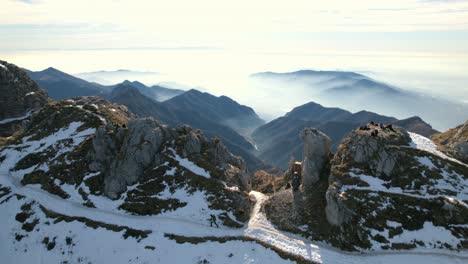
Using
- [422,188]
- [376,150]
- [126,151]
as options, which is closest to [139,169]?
[126,151]

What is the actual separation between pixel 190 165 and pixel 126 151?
14.6 m

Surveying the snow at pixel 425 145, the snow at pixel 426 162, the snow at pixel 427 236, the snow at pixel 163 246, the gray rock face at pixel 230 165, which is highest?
the snow at pixel 425 145

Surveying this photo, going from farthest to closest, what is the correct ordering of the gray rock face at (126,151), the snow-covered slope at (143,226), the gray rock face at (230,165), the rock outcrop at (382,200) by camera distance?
the gray rock face at (230,165) → the gray rock face at (126,151) → the rock outcrop at (382,200) → the snow-covered slope at (143,226)

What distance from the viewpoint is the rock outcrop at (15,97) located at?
13612cm

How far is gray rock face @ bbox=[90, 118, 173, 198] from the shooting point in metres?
63.9

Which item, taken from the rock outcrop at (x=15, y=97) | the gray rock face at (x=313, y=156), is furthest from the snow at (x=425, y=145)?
the rock outcrop at (x=15, y=97)

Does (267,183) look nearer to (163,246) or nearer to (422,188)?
(422,188)

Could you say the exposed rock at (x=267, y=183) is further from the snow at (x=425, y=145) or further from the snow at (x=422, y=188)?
the snow at (x=425, y=145)

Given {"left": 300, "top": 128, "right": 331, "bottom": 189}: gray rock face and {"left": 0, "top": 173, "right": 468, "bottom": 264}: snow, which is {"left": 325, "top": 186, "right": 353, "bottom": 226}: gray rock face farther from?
{"left": 300, "top": 128, "right": 331, "bottom": 189}: gray rock face

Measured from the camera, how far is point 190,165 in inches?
2584

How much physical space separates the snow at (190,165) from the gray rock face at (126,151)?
4074mm

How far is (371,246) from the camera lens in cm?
4472

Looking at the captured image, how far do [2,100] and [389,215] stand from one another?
162723 millimetres

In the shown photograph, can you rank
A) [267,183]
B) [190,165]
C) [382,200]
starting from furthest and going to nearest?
[267,183] → [190,165] → [382,200]
